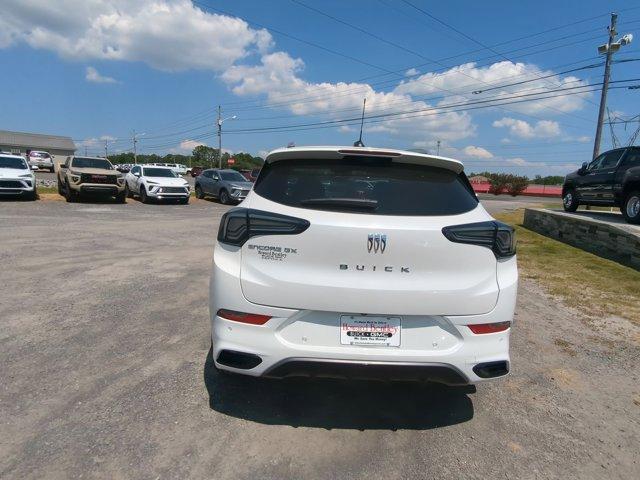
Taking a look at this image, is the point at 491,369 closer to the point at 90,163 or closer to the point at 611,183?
the point at 611,183

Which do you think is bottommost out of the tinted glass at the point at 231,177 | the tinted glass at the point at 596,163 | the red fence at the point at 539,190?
the red fence at the point at 539,190

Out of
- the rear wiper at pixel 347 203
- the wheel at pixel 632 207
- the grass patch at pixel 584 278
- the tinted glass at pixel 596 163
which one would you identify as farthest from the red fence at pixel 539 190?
the rear wiper at pixel 347 203

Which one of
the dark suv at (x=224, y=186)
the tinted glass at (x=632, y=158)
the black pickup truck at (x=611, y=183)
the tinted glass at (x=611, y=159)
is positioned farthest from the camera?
the dark suv at (x=224, y=186)

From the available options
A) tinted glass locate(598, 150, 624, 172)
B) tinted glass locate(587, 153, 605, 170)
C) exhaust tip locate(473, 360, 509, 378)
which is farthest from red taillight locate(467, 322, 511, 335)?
tinted glass locate(587, 153, 605, 170)

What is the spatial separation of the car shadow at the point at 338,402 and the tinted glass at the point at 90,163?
1769 cm

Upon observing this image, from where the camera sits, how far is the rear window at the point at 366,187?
2732mm

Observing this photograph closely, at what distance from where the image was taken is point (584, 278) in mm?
7445

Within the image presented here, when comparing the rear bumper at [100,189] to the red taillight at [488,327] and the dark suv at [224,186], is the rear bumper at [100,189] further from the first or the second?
the red taillight at [488,327]

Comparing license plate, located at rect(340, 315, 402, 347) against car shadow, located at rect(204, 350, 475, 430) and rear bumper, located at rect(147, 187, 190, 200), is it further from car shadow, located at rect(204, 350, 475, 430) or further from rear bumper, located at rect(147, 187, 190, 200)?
rear bumper, located at rect(147, 187, 190, 200)

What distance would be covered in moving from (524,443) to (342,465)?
122 cm

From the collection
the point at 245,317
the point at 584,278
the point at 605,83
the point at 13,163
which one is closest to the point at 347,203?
the point at 245,317

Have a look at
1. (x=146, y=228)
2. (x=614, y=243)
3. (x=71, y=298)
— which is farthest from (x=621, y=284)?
(x=146, y=228)

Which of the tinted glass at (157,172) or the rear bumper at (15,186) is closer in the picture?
the rear bumper at (15,186)

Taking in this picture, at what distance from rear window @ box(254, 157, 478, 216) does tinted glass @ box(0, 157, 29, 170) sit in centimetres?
1866
